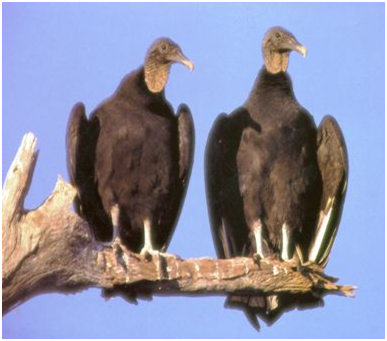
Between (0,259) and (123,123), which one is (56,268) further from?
(123,123)

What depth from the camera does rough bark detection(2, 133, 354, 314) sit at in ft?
22.6

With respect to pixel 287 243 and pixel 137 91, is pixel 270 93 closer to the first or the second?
pixel 137 91

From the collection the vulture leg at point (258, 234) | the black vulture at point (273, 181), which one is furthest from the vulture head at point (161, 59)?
the vulture leg at point (258, 234)

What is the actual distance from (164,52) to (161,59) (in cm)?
6

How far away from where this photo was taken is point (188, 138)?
8477 mm

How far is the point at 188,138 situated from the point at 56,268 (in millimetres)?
1762

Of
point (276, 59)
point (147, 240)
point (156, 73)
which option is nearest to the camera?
point (147, 240)

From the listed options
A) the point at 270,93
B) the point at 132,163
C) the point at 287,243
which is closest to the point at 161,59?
the point at 270,93

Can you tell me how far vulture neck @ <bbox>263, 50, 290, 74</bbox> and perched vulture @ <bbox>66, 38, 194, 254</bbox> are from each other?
792 mm

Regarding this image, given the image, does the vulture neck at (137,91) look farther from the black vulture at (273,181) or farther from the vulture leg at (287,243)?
the vulture leg at (287,243)

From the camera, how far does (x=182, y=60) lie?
868 cm

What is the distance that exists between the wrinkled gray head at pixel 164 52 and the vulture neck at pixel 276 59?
0.74 metres

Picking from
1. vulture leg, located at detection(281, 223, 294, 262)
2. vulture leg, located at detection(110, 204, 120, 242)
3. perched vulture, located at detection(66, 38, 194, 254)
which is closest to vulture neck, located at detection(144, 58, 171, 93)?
perched vulture, located at detection(66, 38, 194, 254)

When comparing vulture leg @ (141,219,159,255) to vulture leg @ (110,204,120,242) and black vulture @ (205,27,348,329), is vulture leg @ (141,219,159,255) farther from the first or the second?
black vulture @ (205,27,348,329)
